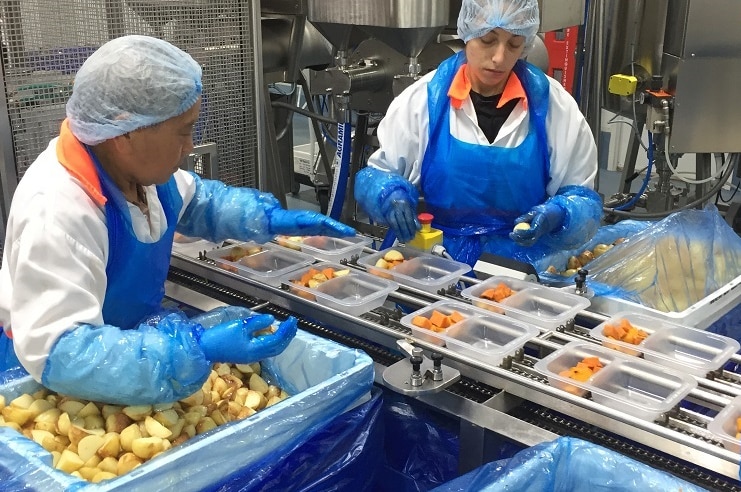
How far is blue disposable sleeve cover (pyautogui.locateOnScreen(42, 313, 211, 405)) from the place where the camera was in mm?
1087

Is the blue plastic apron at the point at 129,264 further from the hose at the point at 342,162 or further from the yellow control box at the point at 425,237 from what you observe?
the hose at the point at 342,162

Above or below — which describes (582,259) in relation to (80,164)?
below

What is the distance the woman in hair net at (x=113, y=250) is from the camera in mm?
1102

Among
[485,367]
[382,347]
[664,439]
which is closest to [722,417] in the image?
[664,439]

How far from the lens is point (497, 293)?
1549 millimetres

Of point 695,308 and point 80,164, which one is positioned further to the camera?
point 695,308

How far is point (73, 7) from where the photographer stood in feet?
6.38

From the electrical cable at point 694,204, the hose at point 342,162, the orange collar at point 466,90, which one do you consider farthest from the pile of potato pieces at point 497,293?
the electrical cable at point 694,204

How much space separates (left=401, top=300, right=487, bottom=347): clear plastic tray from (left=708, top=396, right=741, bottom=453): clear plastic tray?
0.48 metres

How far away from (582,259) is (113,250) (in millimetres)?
1203

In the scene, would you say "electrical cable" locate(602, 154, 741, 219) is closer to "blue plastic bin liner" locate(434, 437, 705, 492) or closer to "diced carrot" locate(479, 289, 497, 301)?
"diced carrot" locate(479, 289, 497, 301)

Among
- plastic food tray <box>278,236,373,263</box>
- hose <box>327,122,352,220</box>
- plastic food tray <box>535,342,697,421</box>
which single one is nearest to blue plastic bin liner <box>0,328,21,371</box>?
plastic food tray <box>278,236,373,263</box>

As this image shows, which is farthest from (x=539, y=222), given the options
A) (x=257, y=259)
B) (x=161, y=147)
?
(x=161, y=147)

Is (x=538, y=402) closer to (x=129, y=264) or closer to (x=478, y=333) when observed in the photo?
(x=478, y=333)
